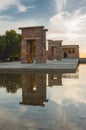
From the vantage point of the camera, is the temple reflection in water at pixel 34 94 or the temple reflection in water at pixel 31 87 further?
the temple reflection in water at pixel 31 87

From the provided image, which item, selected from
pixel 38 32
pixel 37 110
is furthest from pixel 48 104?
pixel 38 32

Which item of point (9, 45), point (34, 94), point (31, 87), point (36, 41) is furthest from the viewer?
point (9, 45)

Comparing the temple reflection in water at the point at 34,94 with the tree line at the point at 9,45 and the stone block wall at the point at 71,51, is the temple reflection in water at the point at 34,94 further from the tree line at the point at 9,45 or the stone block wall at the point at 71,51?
the stone block wall at the point at 71,51

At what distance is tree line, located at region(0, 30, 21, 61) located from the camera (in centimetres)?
4309

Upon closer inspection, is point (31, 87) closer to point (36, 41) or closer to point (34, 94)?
point (34, 94)

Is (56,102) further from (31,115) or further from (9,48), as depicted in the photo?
(9,48)

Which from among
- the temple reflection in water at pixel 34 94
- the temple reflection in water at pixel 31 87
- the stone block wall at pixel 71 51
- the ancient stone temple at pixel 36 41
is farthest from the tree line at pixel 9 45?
the temple reflection in water at pixel 34 94

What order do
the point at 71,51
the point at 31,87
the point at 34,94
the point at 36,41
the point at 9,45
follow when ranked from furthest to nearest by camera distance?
the point at 71,51 < the point at 9,45 < the point at 36,41 < the point at 31,87 < the point at 34,94

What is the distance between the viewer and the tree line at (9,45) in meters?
43.1

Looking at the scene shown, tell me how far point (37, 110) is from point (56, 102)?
1110mm

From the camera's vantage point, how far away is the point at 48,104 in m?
6.28

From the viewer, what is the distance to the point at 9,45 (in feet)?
144

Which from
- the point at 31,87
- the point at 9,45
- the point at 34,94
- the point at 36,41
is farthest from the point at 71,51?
the point at 34,94

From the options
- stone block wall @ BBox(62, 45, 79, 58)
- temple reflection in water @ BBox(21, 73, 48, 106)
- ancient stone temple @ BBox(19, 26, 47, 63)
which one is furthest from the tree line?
temple reflection in water @ BBox(21, 73, 48, 106)
